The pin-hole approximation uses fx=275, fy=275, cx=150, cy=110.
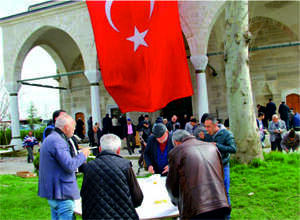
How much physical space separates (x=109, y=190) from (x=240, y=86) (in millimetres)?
4908

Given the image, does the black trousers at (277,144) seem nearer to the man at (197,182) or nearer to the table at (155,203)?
the table at (155,203)

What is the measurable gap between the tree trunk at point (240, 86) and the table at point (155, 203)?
3236 millimetres

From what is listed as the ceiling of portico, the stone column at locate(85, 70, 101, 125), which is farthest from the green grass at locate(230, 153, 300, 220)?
the ceiling of portico

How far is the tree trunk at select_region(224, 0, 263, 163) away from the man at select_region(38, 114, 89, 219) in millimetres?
4511

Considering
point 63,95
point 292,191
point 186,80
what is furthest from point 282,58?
point 63,95

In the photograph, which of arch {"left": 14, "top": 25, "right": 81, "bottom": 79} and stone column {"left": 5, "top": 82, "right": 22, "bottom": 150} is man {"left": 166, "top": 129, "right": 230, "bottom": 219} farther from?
arch {"left": 14, "top": 25, "right": 81, "bottom": 79}

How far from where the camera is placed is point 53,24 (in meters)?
12.0

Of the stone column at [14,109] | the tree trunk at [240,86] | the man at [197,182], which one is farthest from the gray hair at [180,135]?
the stone column at [14,109]

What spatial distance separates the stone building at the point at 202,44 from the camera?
1016cm

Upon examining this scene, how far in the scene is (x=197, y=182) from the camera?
2.28m

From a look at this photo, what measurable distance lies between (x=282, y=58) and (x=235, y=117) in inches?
345

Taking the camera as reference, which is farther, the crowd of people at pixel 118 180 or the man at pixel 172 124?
the man at pixel 172 124

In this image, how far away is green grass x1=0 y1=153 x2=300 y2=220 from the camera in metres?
4.23

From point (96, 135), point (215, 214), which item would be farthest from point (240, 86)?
point (96, 135)
